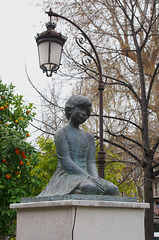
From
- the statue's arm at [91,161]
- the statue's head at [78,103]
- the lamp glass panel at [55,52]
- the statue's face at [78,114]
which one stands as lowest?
the statue's arm at [91,161]

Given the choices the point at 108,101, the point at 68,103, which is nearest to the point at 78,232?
the point at 68,103

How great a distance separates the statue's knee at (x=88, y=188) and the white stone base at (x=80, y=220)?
0.68ft

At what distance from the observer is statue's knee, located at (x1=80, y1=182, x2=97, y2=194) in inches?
153

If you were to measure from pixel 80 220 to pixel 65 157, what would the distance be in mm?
954

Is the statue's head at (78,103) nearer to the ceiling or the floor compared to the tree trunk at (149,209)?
nearer to the ceiling

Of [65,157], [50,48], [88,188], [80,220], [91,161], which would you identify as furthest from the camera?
[50,48]

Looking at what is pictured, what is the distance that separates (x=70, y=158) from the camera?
439 centimetres

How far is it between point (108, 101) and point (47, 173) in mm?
3746

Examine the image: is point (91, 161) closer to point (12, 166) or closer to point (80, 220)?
point (80, 220)

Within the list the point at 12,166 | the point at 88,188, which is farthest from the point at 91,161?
the point at 12,166

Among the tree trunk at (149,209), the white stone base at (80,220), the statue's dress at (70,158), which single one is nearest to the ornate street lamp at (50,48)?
the statue's dress at (70,158)

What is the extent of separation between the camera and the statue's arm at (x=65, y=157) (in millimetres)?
4260

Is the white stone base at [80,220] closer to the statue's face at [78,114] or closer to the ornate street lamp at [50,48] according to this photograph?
the statue's face at [78,114]

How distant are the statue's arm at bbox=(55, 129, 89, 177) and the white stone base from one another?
1.88ft
